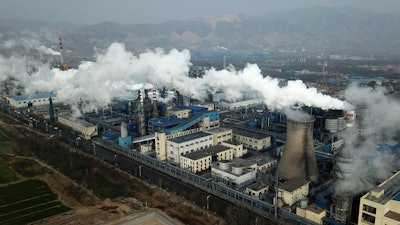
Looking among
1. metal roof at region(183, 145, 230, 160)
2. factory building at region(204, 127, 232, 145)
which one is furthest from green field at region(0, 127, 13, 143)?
factory building at region(204, 127, 232, 145)

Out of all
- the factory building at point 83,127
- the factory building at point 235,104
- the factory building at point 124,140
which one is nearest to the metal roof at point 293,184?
the factory building at point 124,140

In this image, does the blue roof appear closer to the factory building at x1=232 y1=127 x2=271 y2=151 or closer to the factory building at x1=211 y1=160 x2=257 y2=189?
the factory building at x1=232 y1=127 x2=271 y2=151

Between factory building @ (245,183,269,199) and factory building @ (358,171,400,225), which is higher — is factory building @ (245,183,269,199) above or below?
below

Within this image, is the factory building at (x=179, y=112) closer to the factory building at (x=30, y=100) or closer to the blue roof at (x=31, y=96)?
the factory building at (x=30, y=100)

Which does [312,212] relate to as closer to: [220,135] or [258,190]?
[258,190]

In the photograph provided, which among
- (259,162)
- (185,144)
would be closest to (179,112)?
(185,144)

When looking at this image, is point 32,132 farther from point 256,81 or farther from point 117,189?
point 256,81
